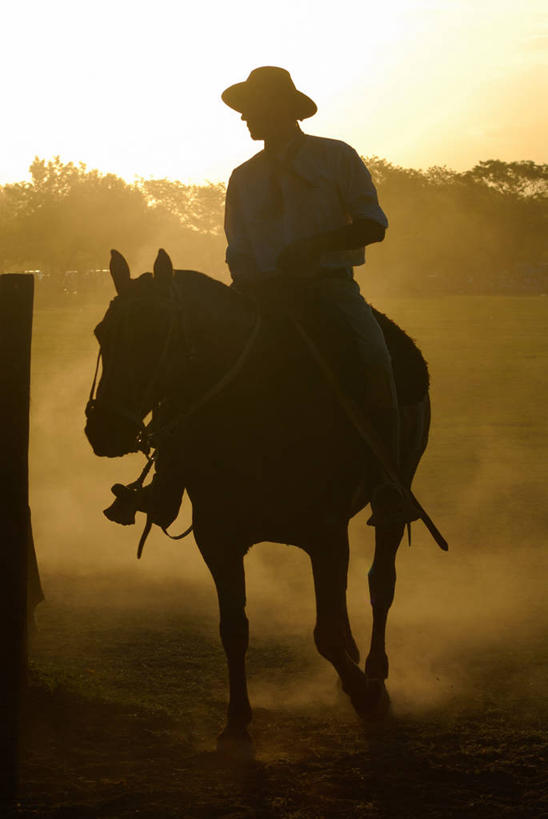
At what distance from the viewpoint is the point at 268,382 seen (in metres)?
5.96

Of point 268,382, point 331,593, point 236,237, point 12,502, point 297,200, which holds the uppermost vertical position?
point 297,200

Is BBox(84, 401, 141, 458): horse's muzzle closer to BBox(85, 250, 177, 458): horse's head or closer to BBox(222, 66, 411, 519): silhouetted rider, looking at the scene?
BBox(85, 250, 177, 458): horse's head

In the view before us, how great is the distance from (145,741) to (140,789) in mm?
791

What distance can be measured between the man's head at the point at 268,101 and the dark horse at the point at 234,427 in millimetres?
1061

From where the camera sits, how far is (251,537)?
613cm

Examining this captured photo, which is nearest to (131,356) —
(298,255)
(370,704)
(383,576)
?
(298,255)

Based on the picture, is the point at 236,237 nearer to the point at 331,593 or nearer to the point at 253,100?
the point at 253,100

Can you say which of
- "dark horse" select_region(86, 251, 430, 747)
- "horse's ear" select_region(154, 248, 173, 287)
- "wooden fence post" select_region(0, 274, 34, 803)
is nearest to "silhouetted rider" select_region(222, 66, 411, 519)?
"dark horse" select_region(86, 251, 430, 747)

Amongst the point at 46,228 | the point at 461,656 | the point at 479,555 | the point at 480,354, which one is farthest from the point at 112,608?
the point at 46,228

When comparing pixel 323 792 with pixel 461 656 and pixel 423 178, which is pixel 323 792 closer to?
pixel 461 656

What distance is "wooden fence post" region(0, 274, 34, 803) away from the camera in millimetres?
5074

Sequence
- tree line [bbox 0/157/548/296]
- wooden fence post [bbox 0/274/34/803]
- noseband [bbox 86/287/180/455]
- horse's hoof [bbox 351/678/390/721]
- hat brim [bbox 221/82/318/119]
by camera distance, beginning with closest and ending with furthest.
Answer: wooden fence post [bbox 0/274/34/803], noseband [bbox 86/287/180/455], hat brim [bbox 221/82/318/119], horse's hoof [bbox 351/678/390/721], tree line [bbox 0/157/548/296]

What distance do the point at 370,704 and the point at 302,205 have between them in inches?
109

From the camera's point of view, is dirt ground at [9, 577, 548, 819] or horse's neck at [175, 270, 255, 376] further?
horse's neck at [175, 270, 255, 376]
